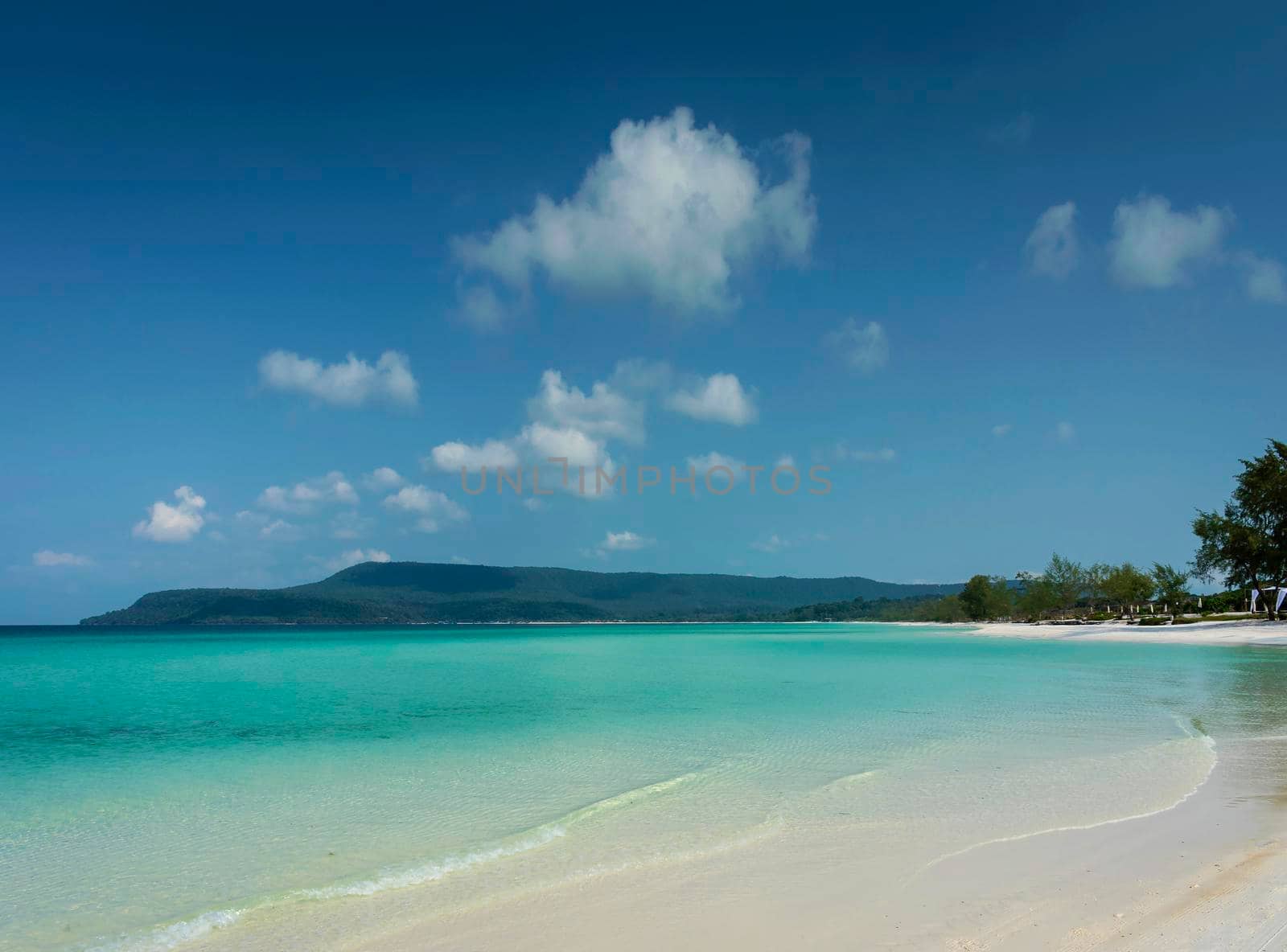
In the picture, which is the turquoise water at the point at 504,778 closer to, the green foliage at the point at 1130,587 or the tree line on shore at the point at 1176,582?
the tree line on shore at the point at 1176,582

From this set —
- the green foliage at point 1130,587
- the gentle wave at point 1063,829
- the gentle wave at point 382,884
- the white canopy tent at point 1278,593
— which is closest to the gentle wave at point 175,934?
the gentle wave at point 382,884

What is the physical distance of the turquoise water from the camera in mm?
7094

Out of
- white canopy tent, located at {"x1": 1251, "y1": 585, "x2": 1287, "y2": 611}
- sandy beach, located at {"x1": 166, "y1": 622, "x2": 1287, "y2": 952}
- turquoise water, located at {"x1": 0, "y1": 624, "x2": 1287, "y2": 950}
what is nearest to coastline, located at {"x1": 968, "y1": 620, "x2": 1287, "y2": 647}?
white canopy tent, located at {"x1": 1251, "y1": 585, "x2": 1287, "y2": 611}

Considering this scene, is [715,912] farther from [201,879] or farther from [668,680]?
[668,680]

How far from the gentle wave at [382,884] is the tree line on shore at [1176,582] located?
187ft

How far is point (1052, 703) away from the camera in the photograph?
18.8 m

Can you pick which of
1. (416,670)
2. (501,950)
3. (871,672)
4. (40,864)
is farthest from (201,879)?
(416,670)

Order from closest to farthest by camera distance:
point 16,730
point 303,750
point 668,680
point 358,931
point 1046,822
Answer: point 358,931 → point 1046,822 → point 303,750 → point 16,730 → point 668,680

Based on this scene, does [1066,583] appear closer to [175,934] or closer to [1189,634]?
[1189,634]

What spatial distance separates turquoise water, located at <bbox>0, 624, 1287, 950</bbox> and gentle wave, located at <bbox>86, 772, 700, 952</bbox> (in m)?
0.03

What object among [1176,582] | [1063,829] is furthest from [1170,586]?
[1063,829]

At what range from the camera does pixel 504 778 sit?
36.9 ft

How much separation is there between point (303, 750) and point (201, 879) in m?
7.63

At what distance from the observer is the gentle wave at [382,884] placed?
5754 millimetres
